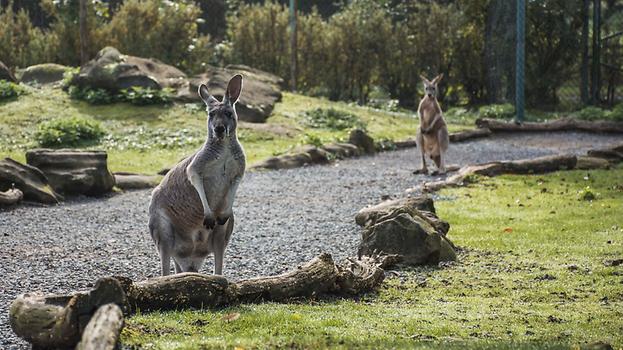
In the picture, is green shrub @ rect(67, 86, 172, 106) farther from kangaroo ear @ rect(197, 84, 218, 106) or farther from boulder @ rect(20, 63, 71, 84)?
kangaroo ear @ rect(197, 84, 218, 106)

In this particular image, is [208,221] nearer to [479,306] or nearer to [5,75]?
[479,306]

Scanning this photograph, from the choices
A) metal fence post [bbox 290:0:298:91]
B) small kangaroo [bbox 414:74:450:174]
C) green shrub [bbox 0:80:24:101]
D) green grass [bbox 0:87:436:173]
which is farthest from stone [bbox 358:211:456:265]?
metal fence post [bbox 290:0:298:91]

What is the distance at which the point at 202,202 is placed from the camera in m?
6.76

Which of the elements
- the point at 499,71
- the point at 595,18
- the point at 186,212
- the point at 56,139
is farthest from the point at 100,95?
the point at 186,212

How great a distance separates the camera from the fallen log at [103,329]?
14.5 ft

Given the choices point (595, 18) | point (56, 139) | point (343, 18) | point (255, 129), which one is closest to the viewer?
point (56, 139)

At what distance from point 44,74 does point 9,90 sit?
215cm

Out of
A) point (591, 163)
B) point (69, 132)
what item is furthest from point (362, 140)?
point (69, 132)

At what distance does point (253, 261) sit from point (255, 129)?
1015 centimetres

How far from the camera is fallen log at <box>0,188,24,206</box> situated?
1131cm

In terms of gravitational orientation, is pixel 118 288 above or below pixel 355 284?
above

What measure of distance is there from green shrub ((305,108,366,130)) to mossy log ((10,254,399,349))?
11724 mm

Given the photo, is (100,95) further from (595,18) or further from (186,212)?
(186,212)

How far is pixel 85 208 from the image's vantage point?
11.7m
